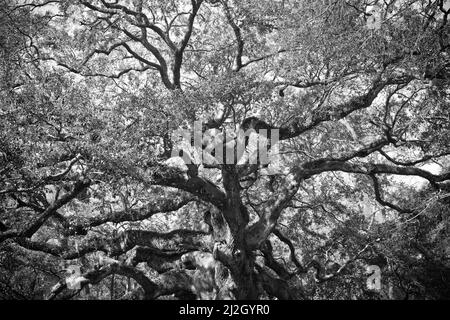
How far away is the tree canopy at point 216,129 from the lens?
6.34m

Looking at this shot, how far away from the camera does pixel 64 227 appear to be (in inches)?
360

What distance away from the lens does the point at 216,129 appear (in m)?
8.86

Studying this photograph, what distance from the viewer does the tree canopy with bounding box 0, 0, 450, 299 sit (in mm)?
6340

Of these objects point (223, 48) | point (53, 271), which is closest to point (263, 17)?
point (223, 48)
